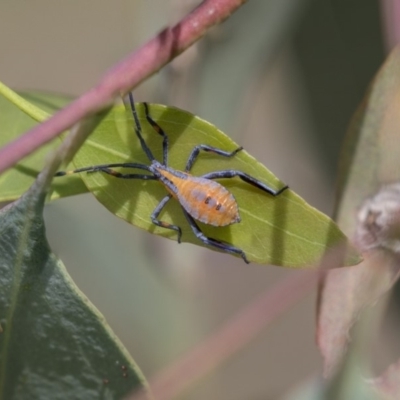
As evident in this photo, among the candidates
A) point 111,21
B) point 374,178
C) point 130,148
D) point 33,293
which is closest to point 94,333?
point 33,293

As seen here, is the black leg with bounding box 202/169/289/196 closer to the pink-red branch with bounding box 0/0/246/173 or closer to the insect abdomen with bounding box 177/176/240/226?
the insect abdomen with bounding box 177/176/240/226

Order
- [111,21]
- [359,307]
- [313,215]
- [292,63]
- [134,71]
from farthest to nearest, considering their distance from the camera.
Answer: [111,21] < [292,63] < [359,307] < [313,215] < [134,71]

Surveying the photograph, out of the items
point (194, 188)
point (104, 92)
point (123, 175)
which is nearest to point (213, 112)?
point (194, 188)

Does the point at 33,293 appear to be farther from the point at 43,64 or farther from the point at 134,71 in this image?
the point at 43,64

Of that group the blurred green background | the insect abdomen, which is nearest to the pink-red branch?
the insect abdomen

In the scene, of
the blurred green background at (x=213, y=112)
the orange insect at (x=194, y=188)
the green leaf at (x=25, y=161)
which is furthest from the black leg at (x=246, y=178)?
the blurred green background at (x=213, y=112)
